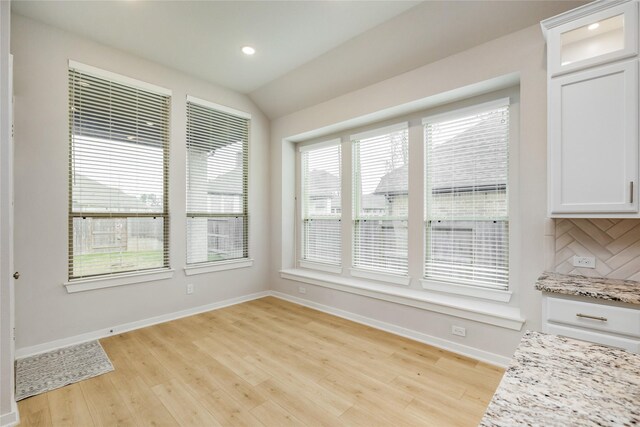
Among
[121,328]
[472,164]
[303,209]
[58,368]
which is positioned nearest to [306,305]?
[303,209]

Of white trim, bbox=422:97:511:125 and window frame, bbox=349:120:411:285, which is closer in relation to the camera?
white trim, bbox=422:97:511:125

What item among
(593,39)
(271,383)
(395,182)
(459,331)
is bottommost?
(271,383)

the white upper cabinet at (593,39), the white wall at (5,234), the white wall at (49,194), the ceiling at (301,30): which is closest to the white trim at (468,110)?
the ceiling at (301,30)

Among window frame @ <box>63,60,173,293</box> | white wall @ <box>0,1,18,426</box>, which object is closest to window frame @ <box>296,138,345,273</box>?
window frame @ <box>63,60,173,293</box>

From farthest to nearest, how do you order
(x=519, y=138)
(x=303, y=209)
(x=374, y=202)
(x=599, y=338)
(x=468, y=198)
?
(x=303, y=209), (x=374, y=202), (x=468, y=198), (x=519, y=138), (x=599, y=338)

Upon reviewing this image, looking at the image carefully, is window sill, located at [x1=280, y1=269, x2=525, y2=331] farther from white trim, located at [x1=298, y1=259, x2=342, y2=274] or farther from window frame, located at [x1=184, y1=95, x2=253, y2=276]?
window frame, located at [x1=184, y1=95, x2=253, y2=276]

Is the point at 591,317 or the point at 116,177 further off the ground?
the point at 116,177

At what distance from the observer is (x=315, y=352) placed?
2.98 meters

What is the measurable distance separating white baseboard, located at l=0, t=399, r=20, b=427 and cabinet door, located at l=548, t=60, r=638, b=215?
393 centimetres

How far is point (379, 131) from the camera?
3.90 m

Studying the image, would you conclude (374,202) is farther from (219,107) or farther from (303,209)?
(219,107)

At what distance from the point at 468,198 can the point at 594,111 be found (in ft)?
4.25

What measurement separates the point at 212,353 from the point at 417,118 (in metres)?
3.36

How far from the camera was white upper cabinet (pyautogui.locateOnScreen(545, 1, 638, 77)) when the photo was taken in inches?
77.1
